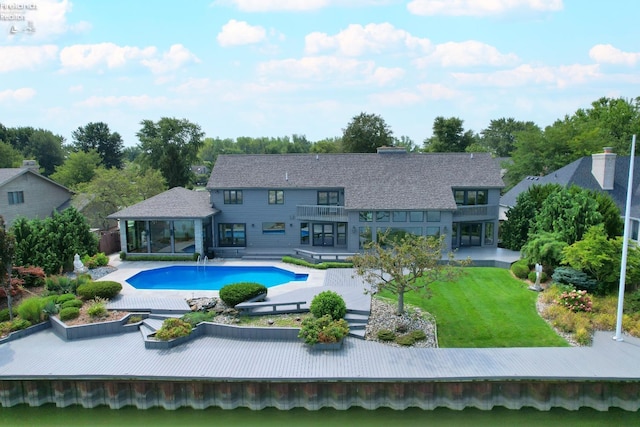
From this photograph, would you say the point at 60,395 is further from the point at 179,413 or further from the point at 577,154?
the point at 577,154

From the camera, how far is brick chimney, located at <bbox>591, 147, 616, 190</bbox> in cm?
2909

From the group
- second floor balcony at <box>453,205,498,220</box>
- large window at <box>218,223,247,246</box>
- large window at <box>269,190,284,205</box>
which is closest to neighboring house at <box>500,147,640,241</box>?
second floor balcony at <box>453,205,498,220</box>

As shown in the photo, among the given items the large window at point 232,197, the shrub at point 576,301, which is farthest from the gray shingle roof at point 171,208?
the shrub at point 576,301

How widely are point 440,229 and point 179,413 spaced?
65.7 feet

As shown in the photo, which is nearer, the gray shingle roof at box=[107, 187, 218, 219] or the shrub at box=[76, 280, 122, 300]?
the shrub at box=[76, 280, 122, 300]

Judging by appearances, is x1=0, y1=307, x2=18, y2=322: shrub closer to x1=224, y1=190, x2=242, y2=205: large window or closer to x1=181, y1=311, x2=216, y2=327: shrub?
x1=181, y1=311, x2=216, y2=327: shrub

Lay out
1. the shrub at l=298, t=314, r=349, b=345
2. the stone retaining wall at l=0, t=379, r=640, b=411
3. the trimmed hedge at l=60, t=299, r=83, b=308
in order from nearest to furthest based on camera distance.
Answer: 1. the stone retaining wall at l=0, t=379, r=640, b=411
2. the shrub at l=298, t=314, r=349, b=345
3. the trimmed hedge at l=60, t=299, r=83, b=308

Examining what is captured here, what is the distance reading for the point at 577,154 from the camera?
132 feet

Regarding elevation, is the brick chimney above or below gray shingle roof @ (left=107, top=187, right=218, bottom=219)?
above

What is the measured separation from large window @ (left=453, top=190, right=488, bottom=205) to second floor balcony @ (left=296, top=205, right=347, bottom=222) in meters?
8.04

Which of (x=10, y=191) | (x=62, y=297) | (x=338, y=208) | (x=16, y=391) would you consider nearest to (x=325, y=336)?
(x=16, y=391)

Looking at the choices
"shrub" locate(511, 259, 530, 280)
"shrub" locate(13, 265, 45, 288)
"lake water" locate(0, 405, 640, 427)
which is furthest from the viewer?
"shrub" locate(511, 259, 530, 280)

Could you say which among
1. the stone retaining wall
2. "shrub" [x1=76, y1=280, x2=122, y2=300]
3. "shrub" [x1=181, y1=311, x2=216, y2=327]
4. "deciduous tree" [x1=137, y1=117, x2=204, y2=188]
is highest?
"deciduous tree" [x1=137, y1=117, x2=204, y2=188]

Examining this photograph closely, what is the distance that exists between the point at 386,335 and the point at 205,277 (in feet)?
42.3
